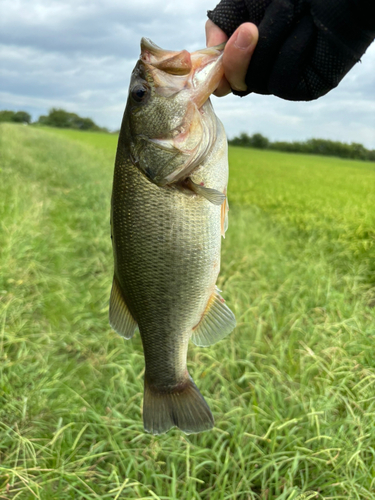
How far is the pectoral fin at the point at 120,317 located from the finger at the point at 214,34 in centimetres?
118

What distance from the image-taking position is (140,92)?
167 cm

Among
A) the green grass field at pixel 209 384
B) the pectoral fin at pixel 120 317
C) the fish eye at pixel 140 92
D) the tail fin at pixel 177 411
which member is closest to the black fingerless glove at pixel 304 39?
the fish eye at pixel 140 92

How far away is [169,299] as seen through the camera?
5.63 feet

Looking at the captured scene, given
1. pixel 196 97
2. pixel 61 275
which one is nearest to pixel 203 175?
pixel 196 97

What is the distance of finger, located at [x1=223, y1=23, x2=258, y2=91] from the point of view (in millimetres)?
1492

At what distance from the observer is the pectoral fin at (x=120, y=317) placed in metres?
1.85

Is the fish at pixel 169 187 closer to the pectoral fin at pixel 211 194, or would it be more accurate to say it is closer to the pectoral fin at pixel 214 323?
the pectoral fin at pixel 211 194

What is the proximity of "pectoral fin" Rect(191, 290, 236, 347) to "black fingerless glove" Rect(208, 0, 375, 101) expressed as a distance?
100cm

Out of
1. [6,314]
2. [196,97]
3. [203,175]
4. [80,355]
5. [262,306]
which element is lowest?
[80,355]

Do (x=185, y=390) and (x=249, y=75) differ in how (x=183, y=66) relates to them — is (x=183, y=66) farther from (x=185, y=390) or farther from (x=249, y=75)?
(x=185, y=390)

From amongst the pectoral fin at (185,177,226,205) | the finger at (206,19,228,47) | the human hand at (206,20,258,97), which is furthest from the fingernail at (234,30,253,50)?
the pectoral fin at (185,177,226,205)

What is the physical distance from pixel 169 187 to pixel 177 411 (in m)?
1.09

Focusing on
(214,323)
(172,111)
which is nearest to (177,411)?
(214,323)

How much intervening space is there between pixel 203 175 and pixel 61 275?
4580 mm
